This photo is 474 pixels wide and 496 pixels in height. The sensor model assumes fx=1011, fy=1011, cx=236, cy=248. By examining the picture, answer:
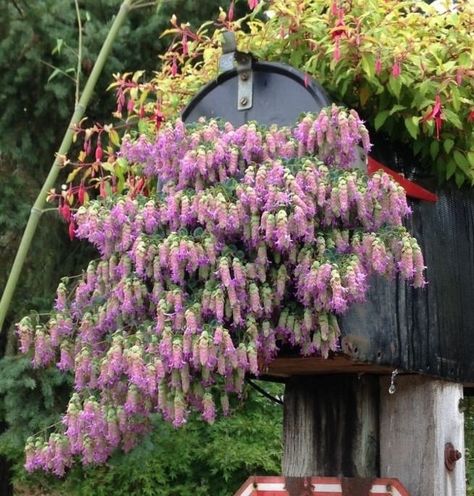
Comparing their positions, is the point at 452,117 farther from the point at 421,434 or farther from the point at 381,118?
the point at 421,434

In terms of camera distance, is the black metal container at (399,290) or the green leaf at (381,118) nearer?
the black metal container at (399,290)

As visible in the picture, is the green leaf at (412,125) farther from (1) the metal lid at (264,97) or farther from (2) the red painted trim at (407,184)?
(1) the metal lid at (264,97)

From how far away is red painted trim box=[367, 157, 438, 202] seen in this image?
113 inches

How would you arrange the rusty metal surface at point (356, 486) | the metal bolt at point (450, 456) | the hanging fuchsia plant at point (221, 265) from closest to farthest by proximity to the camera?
the hanging fuchsia plant at point (221, 265) < the rusty metal surface at point (356, 486) < the metal bolt at point (450, 456)

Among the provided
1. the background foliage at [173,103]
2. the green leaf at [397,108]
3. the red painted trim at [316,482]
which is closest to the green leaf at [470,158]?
the background foliage at [173,103]

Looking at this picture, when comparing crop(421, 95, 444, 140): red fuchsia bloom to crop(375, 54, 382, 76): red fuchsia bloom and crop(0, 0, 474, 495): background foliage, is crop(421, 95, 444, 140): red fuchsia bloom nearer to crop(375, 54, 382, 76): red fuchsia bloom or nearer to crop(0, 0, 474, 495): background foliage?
crop(0, 0, 474, 495): background foliage

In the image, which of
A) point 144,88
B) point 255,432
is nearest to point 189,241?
point 144,88

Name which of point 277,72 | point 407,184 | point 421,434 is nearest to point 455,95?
point 407,184

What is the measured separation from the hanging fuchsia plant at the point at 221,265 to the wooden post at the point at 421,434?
0.51m

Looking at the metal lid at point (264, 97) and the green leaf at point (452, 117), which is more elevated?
the metal lid at point (264, 97)

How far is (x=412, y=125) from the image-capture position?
2.84 metres

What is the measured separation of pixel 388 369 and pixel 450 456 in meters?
0.34

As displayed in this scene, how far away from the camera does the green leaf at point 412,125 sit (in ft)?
9.26

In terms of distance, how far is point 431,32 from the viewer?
3.00 metres
